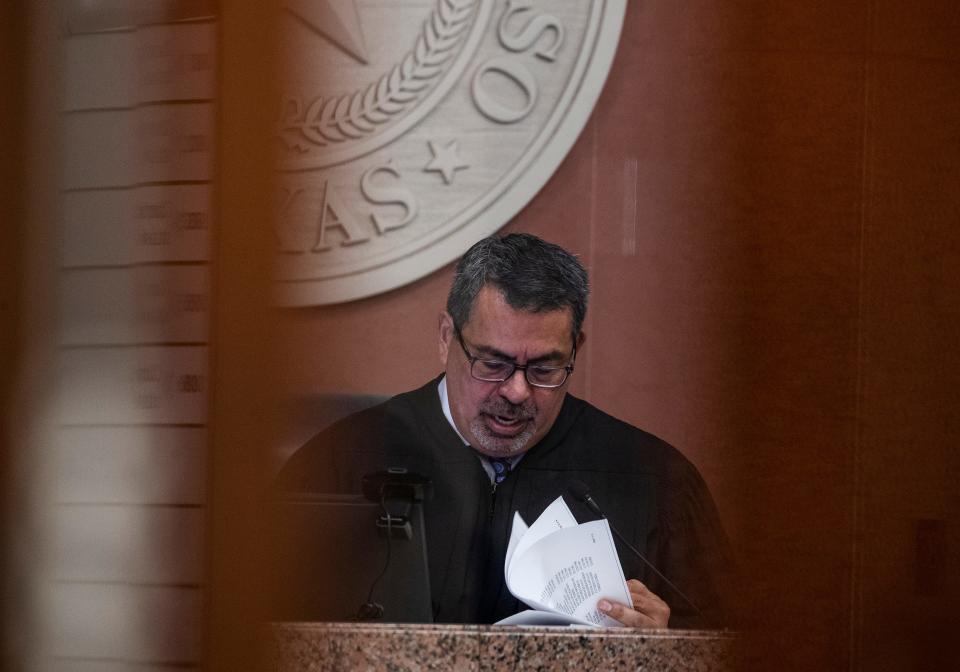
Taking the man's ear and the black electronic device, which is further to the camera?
the man's ear

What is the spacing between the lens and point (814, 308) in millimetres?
2543

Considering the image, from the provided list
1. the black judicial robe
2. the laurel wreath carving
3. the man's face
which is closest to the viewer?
the black judicial robe

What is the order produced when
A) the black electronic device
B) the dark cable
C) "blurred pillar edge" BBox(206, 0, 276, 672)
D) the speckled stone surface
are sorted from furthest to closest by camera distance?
1. the dark cable
2. the speckled stone surface
3. the black electronic device
4. "blurred pillar edge" BBox(206, 0, 276, 672)

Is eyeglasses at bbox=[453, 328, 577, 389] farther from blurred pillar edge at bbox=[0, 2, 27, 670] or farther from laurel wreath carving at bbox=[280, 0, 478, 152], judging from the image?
blurred pillar edge at bbox=[0, 2, 27, 670]

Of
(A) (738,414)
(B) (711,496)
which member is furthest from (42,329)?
(B) (711,496)

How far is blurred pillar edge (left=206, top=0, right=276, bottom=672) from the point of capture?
131cm

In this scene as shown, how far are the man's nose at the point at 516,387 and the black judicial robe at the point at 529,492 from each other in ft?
0.55

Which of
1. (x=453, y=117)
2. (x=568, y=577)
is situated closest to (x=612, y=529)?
(x=568, y=577)

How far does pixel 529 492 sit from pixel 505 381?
279mm

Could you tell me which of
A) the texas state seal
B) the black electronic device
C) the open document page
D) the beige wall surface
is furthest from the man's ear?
the open document page

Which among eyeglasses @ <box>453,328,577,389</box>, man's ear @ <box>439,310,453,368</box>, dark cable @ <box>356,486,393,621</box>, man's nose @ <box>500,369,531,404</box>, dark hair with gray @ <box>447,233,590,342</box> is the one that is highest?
dark hair with gray @ <box>447,233,590,342</box>

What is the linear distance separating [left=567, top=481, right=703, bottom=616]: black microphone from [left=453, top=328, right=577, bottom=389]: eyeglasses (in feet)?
0.90

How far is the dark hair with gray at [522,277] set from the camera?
2.87 meters

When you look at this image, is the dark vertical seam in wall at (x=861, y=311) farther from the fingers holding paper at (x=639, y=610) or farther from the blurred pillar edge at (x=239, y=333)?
the blurred pillar edge at (x=239, y=333)
